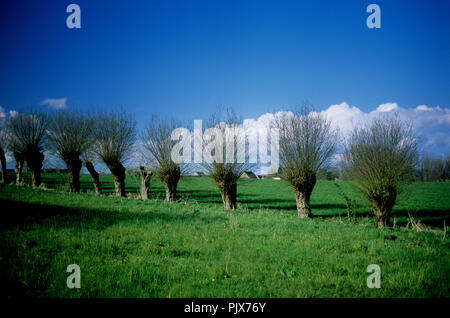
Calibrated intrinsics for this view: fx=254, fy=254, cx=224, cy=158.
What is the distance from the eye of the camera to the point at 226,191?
17.7m

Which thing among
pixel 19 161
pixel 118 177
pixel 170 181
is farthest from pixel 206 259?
pixel 19 161

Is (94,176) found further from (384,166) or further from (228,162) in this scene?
(384,166)

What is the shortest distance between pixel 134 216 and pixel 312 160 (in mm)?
10517

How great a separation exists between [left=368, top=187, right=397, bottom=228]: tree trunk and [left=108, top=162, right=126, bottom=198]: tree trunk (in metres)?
19.6

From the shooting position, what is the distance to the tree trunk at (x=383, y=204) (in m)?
14.1

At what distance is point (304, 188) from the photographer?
15555 millimetres

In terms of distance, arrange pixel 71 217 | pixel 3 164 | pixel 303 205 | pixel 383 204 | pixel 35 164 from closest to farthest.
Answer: pixel 71 217 < pixel 383 204 < pixel 303 205 < pixel 35 164 < pixel 3 164

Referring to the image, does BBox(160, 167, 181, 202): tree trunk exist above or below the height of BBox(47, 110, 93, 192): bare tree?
below

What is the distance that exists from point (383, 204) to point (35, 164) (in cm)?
3175

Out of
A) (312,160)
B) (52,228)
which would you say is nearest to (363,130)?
(312,160)

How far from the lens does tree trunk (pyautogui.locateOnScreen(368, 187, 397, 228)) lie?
14148 millimetres

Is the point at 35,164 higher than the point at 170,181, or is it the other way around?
the point at 35,164

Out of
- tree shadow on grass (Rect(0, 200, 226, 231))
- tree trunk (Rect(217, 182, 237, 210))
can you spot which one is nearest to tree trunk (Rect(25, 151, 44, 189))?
tree shadow on grass (Rect(0, 200, 226, 231))

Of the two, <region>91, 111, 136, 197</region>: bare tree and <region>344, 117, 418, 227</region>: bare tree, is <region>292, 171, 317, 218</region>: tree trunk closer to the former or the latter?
<region>344, 117, 418, 227</region>: bare tree
